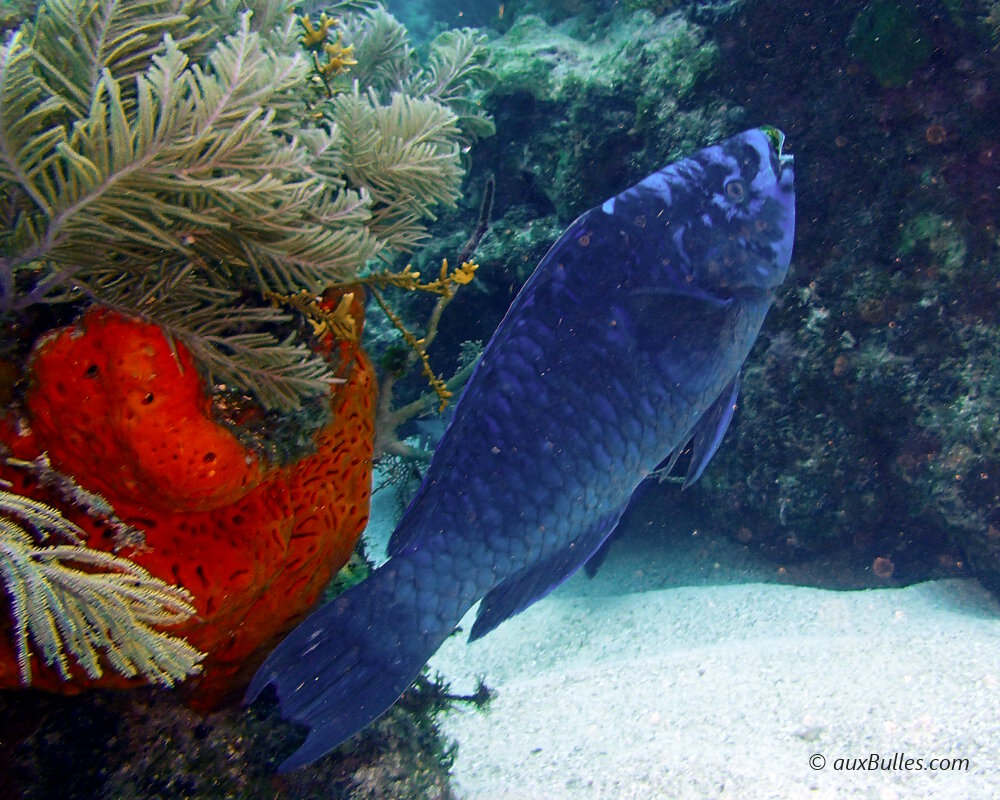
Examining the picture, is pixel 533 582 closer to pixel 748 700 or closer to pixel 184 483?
pixel 184 483

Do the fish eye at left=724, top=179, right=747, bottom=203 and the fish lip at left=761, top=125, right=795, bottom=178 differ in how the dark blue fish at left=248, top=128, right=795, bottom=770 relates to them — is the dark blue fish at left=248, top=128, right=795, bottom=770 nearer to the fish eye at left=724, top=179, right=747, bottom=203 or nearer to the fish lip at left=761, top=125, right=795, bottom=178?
the fish eye at left=724, top=179, right=747, bottom=203

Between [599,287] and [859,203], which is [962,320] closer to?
[859,203]

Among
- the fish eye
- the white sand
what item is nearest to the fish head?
the fish eye

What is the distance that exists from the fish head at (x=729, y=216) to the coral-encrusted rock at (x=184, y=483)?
1400 mm

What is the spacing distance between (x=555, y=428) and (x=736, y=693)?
200 centimetres

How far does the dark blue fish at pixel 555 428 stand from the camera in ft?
6.54

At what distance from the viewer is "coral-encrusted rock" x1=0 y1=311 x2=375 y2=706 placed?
1632 mm

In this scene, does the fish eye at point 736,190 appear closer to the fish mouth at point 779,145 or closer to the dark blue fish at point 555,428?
the dark blue fish at point 555,428

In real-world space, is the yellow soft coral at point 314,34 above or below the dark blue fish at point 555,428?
above

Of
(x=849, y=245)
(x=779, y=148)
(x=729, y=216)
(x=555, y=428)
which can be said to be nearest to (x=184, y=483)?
(x=555, y=428)

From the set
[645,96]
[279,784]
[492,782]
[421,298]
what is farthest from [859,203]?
[279,784]

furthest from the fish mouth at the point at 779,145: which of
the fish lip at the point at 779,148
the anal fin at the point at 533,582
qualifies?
the anal fin at the point at 533,582

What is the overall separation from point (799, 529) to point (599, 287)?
3349 mm

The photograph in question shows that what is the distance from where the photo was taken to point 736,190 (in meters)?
2.39
